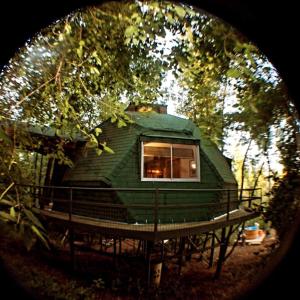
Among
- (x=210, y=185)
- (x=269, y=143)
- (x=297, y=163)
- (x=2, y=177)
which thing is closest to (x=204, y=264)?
(x=210, y=185)

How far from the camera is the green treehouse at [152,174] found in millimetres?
7285

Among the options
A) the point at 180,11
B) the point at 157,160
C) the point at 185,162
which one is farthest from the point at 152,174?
the point at 180,11

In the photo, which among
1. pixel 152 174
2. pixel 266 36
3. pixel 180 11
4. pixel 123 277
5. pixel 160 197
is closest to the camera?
pixel 266 36

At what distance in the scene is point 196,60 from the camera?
121 inches

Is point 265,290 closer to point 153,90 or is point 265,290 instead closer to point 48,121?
point 153,90

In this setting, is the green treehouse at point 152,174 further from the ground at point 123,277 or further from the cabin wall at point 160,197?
the ground at point 123,277

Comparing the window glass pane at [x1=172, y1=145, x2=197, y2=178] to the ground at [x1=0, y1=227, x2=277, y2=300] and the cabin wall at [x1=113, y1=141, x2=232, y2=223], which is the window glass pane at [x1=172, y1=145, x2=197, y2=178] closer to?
the cabin wall at [x1=113, y1=141, x2=232, y2=223]

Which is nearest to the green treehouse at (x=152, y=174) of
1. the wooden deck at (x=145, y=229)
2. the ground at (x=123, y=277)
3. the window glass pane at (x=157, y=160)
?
the window glass pane at (x=157, y=160)

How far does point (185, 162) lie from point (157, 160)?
1015 mm

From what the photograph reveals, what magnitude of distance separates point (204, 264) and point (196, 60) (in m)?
9.65

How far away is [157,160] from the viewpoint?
816cm

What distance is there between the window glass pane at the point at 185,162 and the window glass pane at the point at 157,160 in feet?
0.95

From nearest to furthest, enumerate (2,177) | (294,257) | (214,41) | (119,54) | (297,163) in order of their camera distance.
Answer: (294,257) < (2,177) < (214,41) < (297,163) < (119,54)

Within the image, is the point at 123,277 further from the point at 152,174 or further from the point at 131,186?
the point at 152,174
